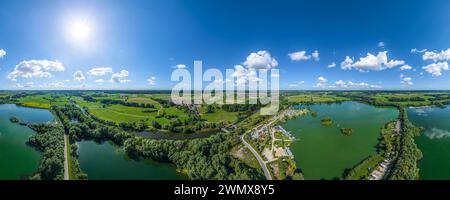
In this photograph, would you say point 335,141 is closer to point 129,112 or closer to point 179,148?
point 179,148

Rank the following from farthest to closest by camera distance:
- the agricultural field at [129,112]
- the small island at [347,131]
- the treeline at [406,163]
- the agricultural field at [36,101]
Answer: the small island at [347,131], the agricultural field at [129,112], the agricultural field at [36,101], the treeline at [406,163]

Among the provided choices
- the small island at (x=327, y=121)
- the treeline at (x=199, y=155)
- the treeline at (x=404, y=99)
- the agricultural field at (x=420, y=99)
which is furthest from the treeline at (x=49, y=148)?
the treeline at (x=404, y=99)

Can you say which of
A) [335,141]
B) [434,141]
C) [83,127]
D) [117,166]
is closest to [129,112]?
[83,127]

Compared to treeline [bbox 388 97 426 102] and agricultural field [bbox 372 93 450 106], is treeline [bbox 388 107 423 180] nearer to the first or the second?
agricultural field [bbox 372 93 450 106]

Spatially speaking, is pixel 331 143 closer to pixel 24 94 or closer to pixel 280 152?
pixel 280 152

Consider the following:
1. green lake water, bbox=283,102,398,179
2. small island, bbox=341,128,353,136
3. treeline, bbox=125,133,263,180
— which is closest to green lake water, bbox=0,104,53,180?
treeline, bbox=125,133,263,180

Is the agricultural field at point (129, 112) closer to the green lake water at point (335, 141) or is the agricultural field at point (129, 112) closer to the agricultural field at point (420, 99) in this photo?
the green lake water at point (335, 141)
